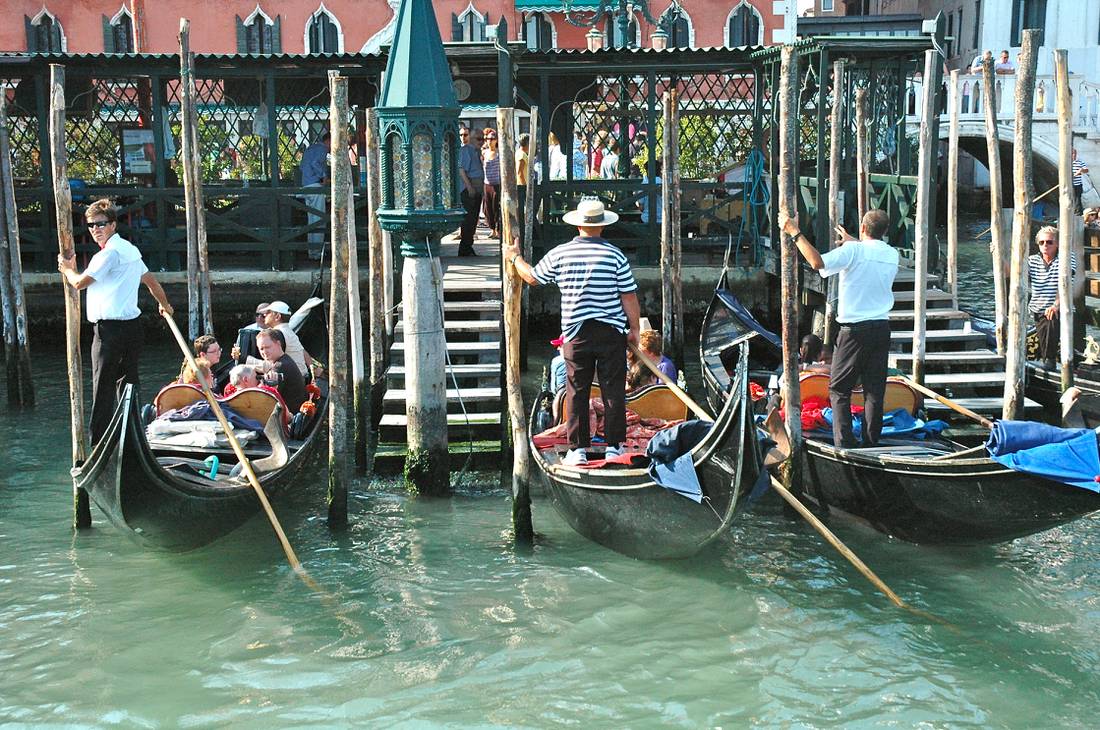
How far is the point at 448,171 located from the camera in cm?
538

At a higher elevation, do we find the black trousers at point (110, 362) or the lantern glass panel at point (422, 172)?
the lantern glass panel at point (422, 172)

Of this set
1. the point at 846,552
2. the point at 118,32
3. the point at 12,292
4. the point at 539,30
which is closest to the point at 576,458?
the point at 846,552

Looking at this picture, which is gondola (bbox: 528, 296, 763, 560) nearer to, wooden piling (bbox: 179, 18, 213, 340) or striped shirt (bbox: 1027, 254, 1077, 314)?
wooden piling (bbox: 179, 18, 213, 340)

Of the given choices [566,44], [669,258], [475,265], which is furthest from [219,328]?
[566,44]

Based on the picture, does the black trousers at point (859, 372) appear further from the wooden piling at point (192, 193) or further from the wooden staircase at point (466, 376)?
the wooden piling at point (192, 193)

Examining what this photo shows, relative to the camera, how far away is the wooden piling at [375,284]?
653 centimetres

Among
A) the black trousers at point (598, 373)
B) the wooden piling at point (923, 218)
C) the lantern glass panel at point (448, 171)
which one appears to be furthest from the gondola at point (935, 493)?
the lantern glass panel at point (448, 171)

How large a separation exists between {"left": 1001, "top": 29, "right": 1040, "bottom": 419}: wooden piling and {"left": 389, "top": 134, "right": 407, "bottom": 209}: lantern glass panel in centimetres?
257

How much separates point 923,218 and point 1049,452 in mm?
2430

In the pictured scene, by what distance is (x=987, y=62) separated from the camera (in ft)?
20.5

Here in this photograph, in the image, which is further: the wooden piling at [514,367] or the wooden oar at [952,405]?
the wooden oar at [952,405]

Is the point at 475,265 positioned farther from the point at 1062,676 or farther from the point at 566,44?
the point at 566,44

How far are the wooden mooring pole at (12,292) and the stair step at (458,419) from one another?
2504mm

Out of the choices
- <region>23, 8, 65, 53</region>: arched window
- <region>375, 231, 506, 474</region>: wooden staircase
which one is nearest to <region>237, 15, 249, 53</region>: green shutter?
<region>23, 8, 65, 53</region>: arched window
